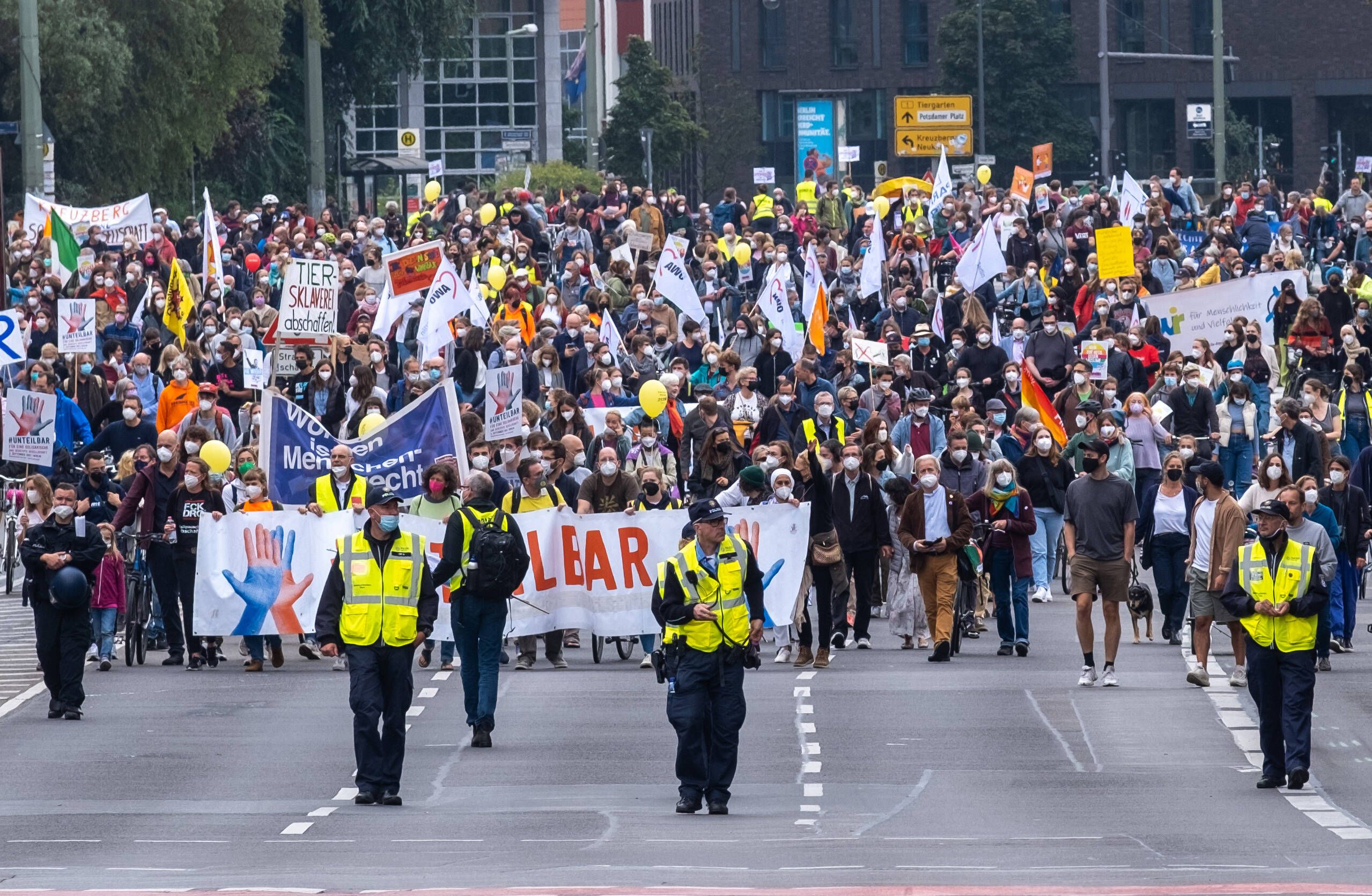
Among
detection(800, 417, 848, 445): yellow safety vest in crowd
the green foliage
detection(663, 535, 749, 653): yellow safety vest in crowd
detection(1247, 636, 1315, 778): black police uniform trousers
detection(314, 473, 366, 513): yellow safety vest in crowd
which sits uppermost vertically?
the green foliage

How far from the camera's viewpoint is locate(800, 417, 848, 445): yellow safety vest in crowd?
23.6 metres

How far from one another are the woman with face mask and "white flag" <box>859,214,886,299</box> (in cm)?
1337

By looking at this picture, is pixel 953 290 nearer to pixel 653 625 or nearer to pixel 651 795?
pixel 653 625

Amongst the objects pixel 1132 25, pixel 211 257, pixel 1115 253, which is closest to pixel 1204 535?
pixel 1115 253

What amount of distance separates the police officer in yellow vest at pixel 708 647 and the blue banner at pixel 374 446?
7.06 metres

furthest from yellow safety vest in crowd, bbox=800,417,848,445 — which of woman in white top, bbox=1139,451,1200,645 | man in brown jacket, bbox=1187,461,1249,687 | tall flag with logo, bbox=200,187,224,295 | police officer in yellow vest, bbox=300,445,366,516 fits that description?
tall flag with logo, bbox=200,187,224,295

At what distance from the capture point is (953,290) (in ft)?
107

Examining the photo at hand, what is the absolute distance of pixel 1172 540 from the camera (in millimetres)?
19875

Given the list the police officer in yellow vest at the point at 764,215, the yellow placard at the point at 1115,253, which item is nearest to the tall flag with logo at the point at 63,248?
the police officer in yellow vest at the point at 764,215

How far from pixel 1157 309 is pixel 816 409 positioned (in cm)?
957

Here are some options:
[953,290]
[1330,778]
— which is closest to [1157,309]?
[953,290]

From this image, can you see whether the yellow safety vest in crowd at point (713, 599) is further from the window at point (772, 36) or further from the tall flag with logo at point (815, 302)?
the window at point (772, 36)

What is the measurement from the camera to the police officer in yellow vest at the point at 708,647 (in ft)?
43.4

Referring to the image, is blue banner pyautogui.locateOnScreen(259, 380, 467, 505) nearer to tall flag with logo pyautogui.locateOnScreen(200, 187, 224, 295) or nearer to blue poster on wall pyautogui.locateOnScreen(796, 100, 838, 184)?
tall flag with logo pyautogui.locateOnScreen(200, 187, 224, 295)
